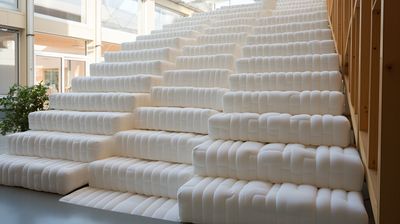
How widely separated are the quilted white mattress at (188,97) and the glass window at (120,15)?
23.8 feet

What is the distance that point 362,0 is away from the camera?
1770 mm

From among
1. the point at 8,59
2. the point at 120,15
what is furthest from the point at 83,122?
the point at 120,15

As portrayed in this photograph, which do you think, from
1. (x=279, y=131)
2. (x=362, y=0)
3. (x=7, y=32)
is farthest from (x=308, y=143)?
(x=7, y=32)

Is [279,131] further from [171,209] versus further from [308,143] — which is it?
[171,209]

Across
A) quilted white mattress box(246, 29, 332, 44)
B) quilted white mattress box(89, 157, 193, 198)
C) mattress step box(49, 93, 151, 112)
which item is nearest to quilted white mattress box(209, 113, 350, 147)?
quilted white mattress box(89, 157, 193, 198)

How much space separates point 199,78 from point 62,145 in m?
1.51

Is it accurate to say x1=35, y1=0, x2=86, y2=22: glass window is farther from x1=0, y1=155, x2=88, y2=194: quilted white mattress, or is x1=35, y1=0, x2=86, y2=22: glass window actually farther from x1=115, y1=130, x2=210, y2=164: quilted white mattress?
x1=115, y1=130, x2=210, y2=164: quilted white mattress

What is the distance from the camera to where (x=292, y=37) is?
13.4 ft

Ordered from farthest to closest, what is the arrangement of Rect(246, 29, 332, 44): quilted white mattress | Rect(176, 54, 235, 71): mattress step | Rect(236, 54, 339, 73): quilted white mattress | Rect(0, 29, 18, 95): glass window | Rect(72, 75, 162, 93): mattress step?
Rect(0, 29, 18, 95): glass window → Rect(246, 29, 332, 44): quilted white mattress → Rect(176, 54, 235, 71): mattress step → Rect(72, 75, 162, 93): mattress step → Rect(236, 54, 339, 73): quilted white mattress

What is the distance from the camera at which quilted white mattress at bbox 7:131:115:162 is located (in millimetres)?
2914

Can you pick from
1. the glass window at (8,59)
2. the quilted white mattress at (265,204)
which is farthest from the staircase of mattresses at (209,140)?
the glass window at (8,59)

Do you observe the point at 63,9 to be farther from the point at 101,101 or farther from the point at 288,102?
the point at 288,102

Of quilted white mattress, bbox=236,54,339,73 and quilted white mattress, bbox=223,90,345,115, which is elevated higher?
quilted white mattress, bbox=236,54,339,73

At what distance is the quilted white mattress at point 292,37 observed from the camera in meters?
3.95
